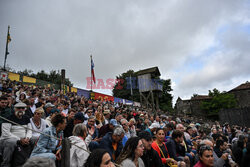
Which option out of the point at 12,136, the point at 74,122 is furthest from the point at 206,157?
the point at 12,136

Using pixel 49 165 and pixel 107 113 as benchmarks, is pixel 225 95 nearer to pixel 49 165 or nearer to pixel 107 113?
pixel 107 113

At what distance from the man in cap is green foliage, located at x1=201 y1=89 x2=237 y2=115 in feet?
162

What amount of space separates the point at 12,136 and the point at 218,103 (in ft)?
166

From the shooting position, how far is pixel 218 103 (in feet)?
147

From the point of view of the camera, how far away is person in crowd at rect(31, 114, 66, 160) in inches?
111

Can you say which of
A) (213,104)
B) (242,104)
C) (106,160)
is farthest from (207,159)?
(242,104)

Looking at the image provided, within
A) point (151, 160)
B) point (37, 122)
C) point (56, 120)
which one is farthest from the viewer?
point (37, 122)

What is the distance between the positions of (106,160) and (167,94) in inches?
1675

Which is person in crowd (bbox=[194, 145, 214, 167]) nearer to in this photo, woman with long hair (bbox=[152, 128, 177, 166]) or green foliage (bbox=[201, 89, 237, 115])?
woman with long hair (bbox=[152, 128, 177, 166])

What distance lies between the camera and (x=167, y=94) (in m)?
42.8

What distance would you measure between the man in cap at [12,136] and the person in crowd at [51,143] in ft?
2.81

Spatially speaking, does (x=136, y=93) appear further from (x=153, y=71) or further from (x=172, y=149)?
(x=172, y=149)

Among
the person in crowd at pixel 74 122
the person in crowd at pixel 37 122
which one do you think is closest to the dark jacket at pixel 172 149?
the person in crowd at pixel 74 122

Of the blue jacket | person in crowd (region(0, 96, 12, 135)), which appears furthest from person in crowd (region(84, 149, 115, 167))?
person in crowd (region(0, 96, 12, 135))
